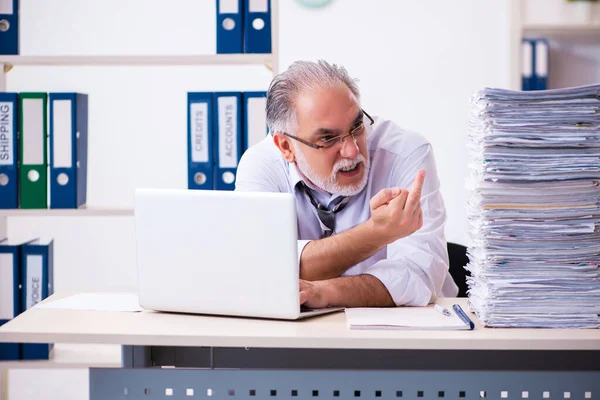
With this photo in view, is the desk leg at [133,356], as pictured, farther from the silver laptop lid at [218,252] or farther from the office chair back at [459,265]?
the office chair back at [459,265]

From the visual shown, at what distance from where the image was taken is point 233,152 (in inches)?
103

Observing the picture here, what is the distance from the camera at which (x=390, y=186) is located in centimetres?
213

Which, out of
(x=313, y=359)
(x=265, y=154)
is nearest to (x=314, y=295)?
(x=313, y=359)

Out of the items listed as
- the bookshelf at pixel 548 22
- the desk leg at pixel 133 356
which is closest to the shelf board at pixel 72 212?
the desk leg at pixel 133 356

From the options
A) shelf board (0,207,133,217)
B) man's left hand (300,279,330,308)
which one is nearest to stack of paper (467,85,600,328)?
man's left hand (300,279,330,308)

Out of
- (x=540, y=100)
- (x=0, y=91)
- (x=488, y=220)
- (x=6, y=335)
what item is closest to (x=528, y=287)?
(x=488, y=220)

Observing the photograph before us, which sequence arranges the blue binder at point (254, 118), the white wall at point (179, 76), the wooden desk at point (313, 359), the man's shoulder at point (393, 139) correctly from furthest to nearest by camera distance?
the white wall at point (179, 76), the blue binder at point (254, 118), the man's shoulder at point (393, 139), the wooden desk at point (313, 359)

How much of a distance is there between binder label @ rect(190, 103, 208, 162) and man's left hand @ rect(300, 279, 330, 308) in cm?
110

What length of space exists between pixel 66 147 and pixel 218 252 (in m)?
1.38

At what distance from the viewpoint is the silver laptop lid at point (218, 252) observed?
140 centimetres

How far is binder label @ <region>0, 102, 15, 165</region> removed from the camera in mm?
2619

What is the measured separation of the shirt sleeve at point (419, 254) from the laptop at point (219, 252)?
0.77 ft

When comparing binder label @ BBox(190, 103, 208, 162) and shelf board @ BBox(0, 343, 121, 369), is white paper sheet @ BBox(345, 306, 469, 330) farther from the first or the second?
shelf board @ BBox(0, 343, 121, 369)

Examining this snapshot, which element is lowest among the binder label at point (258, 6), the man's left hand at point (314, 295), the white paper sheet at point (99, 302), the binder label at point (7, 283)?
the binder label at point (7, 283)
